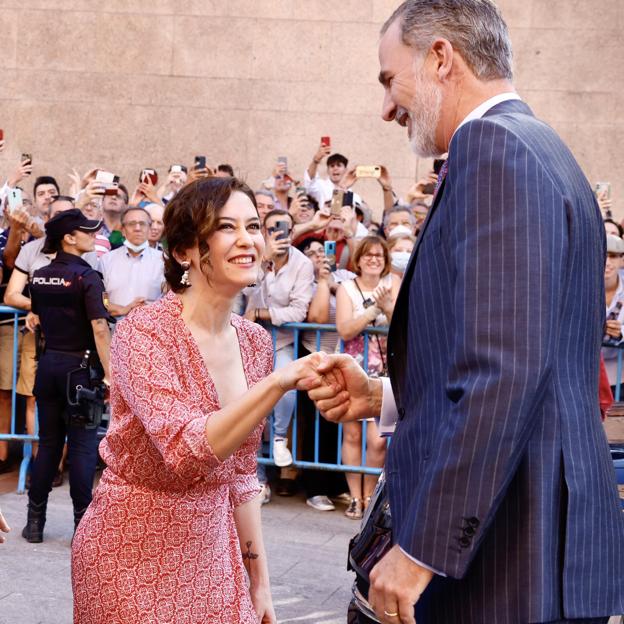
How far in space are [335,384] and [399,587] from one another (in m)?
0.75

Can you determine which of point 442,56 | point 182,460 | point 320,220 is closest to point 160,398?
point 182,460

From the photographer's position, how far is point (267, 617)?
354cm

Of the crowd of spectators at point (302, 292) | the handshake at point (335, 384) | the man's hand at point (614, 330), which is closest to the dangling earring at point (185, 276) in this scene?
the handshake at point (335, 384)

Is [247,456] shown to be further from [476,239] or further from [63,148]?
[63,148]

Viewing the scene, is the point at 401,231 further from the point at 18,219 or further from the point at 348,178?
the point at 18,219

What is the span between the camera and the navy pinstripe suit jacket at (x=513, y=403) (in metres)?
2.13

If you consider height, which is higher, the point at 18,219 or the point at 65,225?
the point at 18,219

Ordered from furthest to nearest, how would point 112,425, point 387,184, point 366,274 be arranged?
point 387,184 → point 366,274 → point 112,425

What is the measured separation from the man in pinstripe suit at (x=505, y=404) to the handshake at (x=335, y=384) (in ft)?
1.22

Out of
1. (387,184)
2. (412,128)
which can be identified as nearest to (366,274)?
(387,184)

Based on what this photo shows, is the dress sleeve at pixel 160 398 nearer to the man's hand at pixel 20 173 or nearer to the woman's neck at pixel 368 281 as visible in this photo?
the woman's neck at pixel 368 281

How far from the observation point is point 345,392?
2850mm

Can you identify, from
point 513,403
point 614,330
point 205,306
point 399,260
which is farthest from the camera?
point 399,260

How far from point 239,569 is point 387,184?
8400 mm
